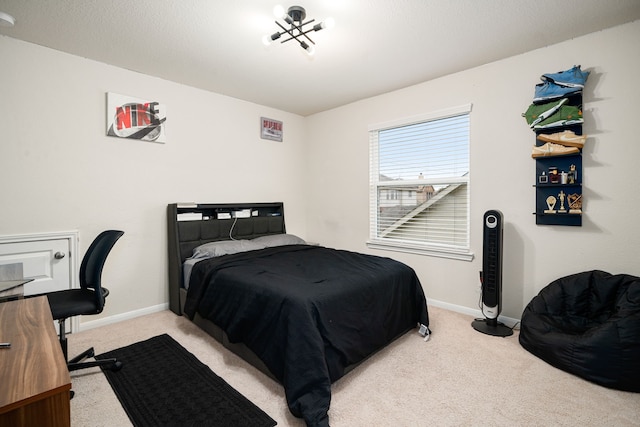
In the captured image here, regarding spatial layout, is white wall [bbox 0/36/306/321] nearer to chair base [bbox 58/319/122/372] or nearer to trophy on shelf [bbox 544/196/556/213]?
chair base [bbox 58/319/122/372]

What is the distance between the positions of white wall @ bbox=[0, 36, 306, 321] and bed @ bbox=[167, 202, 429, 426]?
0.31 meters

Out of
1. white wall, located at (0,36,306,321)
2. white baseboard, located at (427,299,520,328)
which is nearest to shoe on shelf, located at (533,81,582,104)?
white baseboard, located at (427,299,520,328)

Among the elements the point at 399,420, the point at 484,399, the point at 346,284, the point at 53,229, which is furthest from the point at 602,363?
the point at 53,229

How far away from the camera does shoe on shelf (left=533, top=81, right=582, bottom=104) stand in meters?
2.45

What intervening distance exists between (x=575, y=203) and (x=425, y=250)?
145cm

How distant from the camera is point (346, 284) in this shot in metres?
2.21

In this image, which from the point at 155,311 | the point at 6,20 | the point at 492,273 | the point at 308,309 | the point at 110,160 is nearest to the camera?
the point at 308,309

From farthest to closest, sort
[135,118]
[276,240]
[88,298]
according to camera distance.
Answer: [276,240]
[135,118]
[88,298]

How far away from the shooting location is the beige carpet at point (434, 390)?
66.2 inches

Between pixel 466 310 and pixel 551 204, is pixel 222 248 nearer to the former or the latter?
Answer: pixel 466 310

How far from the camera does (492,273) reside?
272 cm

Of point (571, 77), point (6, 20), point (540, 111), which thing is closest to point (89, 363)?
point (6, 20)

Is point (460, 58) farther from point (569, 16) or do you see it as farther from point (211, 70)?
point (211, 70)

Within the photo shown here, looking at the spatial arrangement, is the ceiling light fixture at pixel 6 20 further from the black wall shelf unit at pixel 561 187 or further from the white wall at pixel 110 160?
the black wall shelf unit at pixel 561 187
